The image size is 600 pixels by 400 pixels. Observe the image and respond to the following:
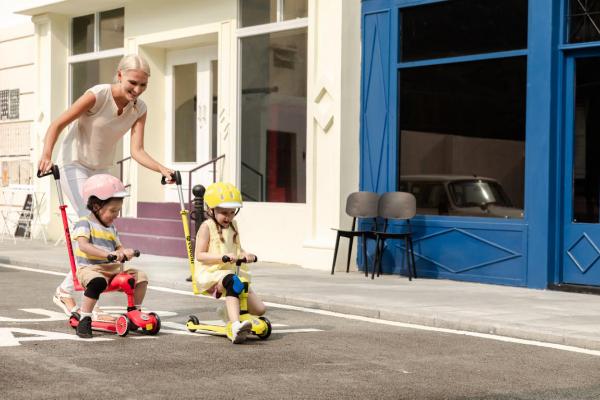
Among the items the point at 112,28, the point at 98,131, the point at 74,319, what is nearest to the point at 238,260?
the point at 74,319

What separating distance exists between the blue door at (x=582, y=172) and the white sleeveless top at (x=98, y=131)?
5556mm

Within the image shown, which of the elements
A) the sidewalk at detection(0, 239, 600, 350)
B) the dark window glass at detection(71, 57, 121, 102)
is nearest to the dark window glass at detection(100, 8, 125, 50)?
the dark window glass at detection(71, 57, 121, 102)

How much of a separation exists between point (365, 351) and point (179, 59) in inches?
493

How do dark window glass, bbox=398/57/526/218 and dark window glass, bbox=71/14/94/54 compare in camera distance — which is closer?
dark window glass, bbox=398/57/526/218

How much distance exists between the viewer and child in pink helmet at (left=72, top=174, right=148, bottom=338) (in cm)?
806

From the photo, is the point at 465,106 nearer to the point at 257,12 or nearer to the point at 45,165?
the point at 257,12

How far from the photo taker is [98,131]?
8.93 m

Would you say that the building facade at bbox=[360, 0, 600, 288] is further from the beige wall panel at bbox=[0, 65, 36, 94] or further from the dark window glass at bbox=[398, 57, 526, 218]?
the beige wall panel at bbox=[0, 65, 36, 94]

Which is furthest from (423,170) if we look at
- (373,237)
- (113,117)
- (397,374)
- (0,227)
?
(0,227)

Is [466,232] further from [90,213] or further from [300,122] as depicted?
[90,213]

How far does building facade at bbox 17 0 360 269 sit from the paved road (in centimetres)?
597

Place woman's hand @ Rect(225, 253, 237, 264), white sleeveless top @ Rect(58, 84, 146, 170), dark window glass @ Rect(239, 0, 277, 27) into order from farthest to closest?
→ dark window glass @ Rect(239, 0, 277, 27)
white sleeveless top @ Rect(58, 84, 146, 170)
woman's hand @ Rect(225, 253, 237, 264)

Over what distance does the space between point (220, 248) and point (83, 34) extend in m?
14.1

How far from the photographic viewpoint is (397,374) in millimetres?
6832
